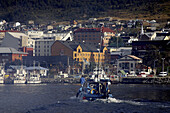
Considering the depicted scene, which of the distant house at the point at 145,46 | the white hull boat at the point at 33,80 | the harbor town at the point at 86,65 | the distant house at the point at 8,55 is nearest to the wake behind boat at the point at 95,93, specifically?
the harbor town at the point at 86,65

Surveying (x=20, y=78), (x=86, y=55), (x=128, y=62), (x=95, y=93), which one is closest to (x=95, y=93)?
(x=95, y=93)

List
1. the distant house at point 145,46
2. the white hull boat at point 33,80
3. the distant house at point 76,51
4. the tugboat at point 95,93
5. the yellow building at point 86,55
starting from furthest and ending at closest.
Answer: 1. the yellow building at point 86,55
2. the distant house at point 76,51
3. the distant house at point 145,46
4. the white hull boat at point 33,80
5. the tugboat at point 95,93

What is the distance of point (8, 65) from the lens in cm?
17750


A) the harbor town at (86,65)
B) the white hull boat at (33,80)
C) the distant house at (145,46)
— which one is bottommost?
the white hull boat at (33,80)

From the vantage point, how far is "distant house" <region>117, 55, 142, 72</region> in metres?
170

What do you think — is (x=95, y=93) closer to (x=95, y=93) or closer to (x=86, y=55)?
(x=95, y=93)

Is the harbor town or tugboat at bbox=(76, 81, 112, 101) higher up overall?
the harbor town

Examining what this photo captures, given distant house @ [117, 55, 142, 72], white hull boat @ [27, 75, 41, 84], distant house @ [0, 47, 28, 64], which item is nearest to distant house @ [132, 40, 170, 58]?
distant house @ [117, 55, 142, 72]

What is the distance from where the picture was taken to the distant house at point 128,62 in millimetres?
170000

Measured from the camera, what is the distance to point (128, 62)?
171 meters

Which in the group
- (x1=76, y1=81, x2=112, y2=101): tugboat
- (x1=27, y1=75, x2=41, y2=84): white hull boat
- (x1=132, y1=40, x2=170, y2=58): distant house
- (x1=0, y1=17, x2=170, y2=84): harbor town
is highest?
(x1=132, y1=40, x2=170, y2=58): distant house

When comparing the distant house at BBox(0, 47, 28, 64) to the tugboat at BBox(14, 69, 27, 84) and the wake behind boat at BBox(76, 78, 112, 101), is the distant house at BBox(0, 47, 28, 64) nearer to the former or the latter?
the tugboat at BBox(14, 69, 27, 84)

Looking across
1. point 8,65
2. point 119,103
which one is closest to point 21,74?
point 8,65

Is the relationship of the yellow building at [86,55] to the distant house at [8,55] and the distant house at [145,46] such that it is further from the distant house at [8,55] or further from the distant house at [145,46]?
the distant house at [8,55]
